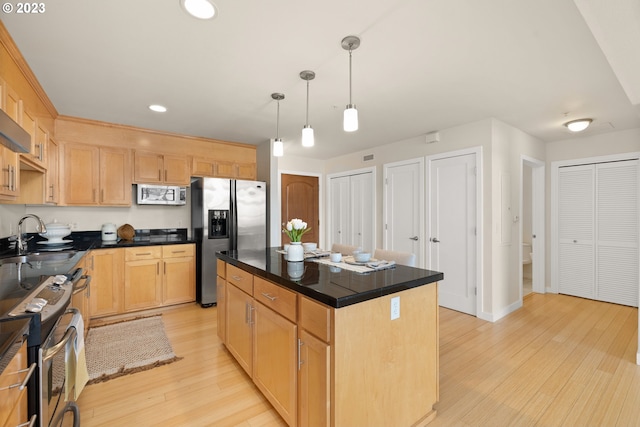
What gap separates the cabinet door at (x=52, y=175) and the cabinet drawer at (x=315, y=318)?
3235 mm

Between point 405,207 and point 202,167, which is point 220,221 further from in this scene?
point 405,207

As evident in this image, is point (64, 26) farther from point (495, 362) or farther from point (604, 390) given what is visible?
point (604, 390)

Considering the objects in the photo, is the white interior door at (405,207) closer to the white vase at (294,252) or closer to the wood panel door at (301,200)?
the wood panel door at (301,200)

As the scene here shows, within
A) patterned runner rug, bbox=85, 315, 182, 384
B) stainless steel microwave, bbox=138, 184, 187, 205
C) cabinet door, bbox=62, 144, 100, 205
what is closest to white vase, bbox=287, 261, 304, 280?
patterned runner rug, bbox=85, 315, 182, 384

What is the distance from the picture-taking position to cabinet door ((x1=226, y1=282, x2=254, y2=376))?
2.13m

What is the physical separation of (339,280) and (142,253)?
10.0 ft

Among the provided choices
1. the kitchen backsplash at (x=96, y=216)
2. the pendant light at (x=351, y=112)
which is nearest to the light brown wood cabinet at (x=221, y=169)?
the kitchen backsplash at (x=96, y=216)

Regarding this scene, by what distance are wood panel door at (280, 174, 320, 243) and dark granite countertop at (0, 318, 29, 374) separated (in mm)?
4474

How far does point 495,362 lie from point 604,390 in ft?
2.22

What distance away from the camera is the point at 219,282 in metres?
2.75

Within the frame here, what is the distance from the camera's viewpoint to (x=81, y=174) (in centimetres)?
359

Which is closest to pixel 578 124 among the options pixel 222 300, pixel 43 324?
pixel 222 300

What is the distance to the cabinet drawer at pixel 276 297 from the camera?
165 cm

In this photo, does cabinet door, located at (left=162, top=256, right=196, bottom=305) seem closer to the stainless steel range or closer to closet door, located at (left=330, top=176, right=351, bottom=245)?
the stainless steel range
